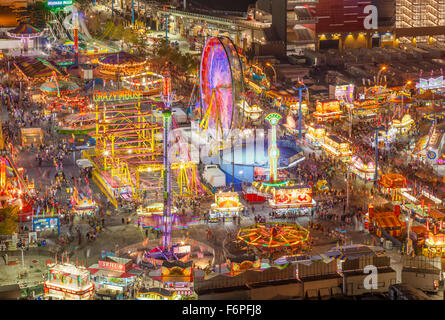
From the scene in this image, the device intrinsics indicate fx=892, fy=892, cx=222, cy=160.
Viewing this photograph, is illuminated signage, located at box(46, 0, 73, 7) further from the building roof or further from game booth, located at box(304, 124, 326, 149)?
game booth, located at box(304, 124, 326, 149)

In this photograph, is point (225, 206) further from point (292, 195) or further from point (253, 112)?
point (253, 112)

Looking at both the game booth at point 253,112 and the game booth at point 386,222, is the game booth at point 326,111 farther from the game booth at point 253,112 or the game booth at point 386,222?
the game booth at point 386,222

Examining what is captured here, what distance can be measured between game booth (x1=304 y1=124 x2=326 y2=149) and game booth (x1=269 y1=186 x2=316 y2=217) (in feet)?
44.0

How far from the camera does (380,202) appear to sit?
53469mm

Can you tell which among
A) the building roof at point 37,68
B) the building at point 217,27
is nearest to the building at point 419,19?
the building at point 217,27

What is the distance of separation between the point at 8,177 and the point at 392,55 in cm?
5489

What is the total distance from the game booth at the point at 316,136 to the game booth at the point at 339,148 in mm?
1798

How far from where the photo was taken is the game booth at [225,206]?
167 ft

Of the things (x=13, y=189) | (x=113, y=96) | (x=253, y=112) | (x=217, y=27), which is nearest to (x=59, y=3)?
(x=217, y=27)

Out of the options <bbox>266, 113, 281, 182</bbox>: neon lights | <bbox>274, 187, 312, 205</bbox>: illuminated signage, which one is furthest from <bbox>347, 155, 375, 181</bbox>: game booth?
<bbox>274, 187, 312, 205</bbox>: illuminated signage

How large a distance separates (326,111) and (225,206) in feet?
74.3
